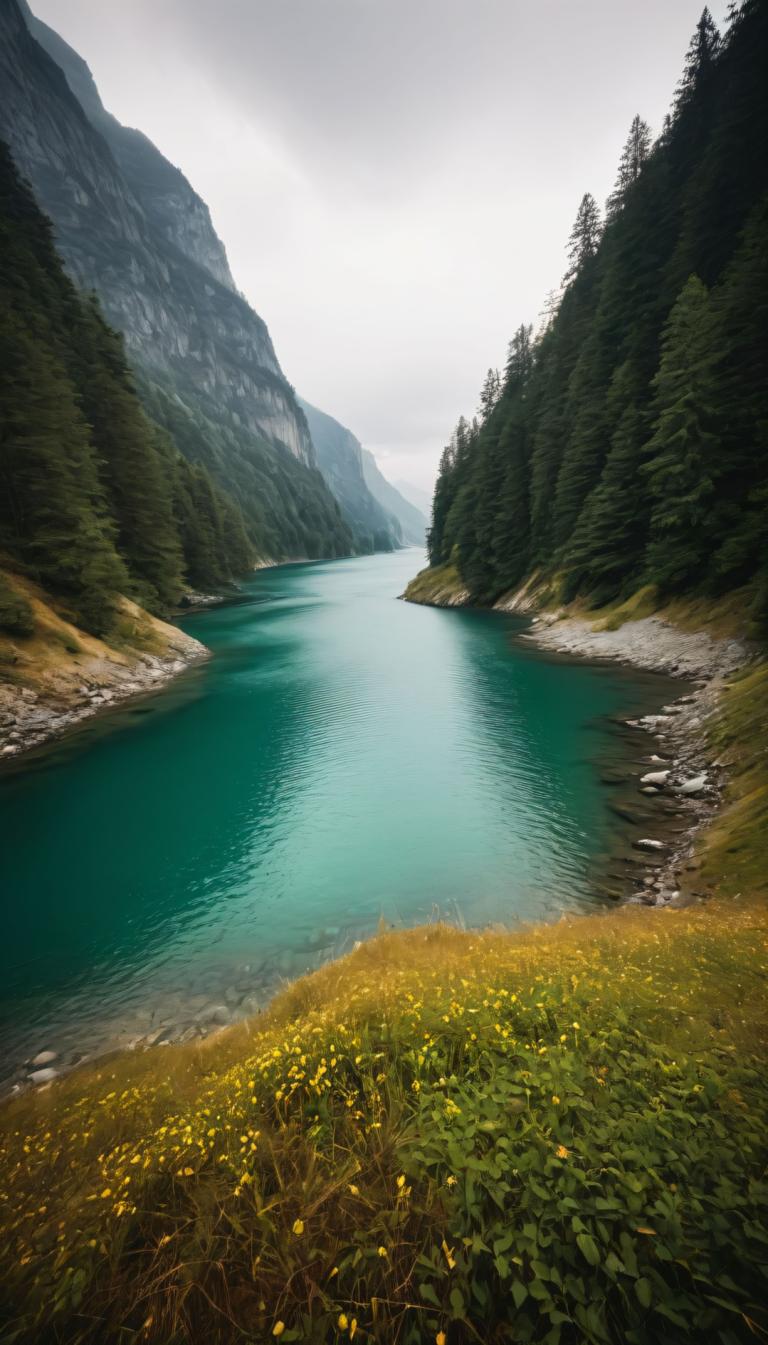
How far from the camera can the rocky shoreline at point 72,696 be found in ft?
70.5

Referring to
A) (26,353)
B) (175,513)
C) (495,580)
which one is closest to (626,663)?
(495,580)

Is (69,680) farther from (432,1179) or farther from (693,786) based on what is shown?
(693,786)

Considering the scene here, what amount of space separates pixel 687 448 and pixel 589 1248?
1296 inches

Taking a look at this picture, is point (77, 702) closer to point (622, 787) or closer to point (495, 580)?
point (622, 787)

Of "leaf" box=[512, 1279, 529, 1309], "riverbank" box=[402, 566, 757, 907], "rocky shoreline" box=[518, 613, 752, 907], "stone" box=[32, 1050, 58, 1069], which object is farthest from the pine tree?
"stone" box=[32, 1050, 58, 1069]

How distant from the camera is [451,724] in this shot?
23469 millimetres

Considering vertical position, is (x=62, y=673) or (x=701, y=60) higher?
(x=701, y=60)

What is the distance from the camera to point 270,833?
1523 cm

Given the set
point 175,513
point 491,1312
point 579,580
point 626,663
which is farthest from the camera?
point 175,513

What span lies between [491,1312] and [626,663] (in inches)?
1169

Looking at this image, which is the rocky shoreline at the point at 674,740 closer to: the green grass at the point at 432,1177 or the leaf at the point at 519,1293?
the green grass at the point at 432,1177

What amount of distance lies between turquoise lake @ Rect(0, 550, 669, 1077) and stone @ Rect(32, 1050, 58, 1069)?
19cm

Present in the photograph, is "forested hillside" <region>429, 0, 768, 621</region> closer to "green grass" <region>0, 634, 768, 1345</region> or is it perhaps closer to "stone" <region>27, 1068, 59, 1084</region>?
"green grass" <region>0, 634, 768, 1345</region>

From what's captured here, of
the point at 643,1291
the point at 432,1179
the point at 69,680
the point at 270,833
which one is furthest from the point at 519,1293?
the point at 69,680
